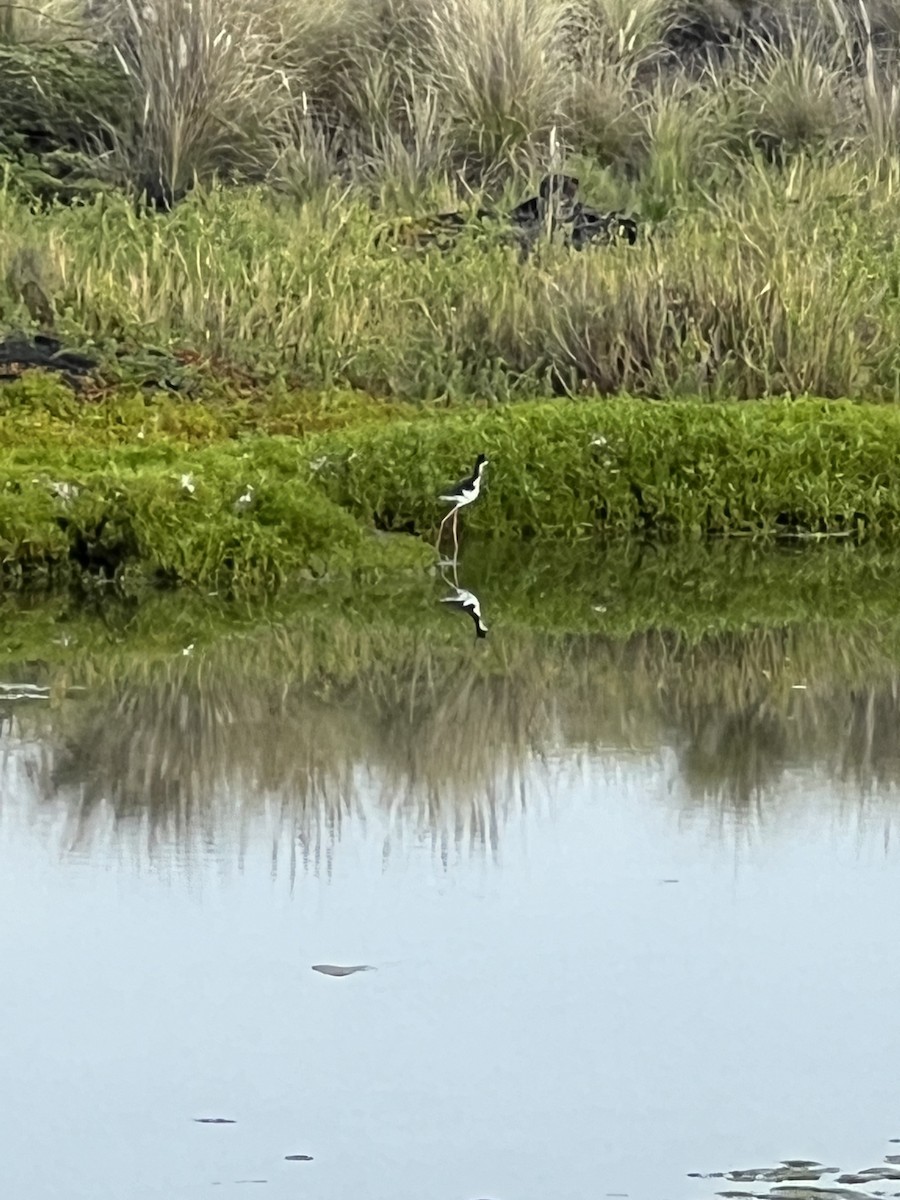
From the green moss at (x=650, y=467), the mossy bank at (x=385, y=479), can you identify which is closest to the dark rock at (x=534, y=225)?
the mossy bank at (x=385, y=479)

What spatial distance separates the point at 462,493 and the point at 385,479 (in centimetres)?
39

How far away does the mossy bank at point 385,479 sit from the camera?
1135 cm

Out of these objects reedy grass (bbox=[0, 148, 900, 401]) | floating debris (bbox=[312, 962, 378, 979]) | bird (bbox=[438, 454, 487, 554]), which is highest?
reedy grass (bbox=[0, 148, 900, 401])

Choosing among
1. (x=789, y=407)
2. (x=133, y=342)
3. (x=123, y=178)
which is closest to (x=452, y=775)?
(x=789, y=407)

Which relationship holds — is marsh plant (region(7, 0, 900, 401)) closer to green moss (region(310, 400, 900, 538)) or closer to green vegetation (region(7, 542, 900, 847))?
green moss (region(310, 400, 900, 538))

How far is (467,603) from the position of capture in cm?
1107

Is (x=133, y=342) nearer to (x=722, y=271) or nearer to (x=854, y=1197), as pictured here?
(x=722, y=271)

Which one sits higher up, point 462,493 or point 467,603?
point 462,493

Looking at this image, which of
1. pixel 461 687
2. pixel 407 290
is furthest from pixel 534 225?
pixel 461 687

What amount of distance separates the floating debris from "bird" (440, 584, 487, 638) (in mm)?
4231

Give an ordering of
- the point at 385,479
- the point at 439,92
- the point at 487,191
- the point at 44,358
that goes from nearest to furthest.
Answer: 1. the point at 385,479
2. the point at 44,358
3. the point at 487,191
4. the point at 439,92

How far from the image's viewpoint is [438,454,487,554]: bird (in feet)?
39.4

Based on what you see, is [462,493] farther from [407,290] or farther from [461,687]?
[407,290]

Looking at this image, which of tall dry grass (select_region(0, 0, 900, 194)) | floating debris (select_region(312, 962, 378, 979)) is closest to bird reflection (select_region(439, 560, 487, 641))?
floating debris (select_region(312, 962, 378, 979))
